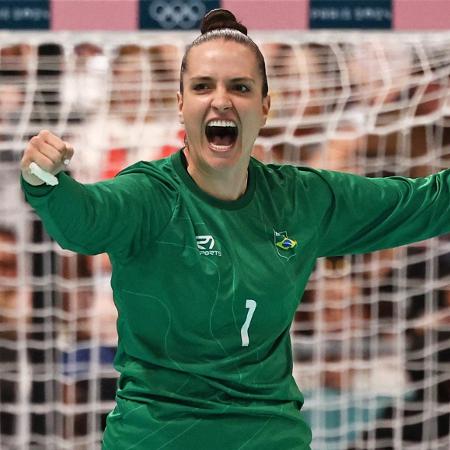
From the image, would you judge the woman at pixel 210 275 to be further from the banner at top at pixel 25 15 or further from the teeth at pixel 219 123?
the banner at top at pixel 25 15

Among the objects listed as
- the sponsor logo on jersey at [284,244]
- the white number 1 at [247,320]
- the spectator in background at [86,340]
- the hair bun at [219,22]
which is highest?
the hair bun at [219,22]

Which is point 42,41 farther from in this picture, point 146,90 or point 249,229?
point 249,229

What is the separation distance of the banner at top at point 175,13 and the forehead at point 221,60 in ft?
3.20

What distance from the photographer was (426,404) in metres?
2.15

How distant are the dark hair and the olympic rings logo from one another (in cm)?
90

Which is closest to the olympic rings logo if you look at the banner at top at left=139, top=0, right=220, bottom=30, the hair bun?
the banner at top at left=139, top=0, right=220, bottom=30

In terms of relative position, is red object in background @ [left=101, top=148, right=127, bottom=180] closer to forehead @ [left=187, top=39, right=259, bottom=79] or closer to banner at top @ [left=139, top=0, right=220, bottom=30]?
banner at top @ [left=139, top=0, right=220, bottom=30]

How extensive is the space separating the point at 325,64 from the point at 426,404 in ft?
2.60

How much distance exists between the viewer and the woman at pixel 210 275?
1.03m

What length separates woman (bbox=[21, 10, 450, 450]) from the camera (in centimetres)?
103

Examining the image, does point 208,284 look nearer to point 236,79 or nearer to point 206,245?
point 206,245

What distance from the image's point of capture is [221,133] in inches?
42.4

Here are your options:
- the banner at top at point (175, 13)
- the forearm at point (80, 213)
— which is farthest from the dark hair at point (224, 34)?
the banner at top at point (175, 13)

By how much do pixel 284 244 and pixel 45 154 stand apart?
1.16 ft
